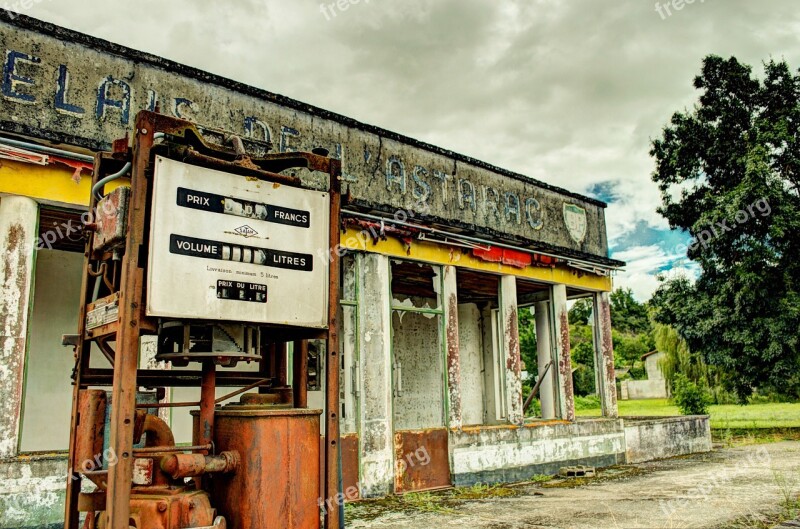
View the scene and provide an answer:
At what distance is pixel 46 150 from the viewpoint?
24.2ft

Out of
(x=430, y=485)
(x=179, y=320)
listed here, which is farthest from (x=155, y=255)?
(x=430, y=485)

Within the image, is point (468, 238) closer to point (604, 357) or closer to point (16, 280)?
point (604, 357)

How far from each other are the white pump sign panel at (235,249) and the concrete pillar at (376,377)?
244 inches

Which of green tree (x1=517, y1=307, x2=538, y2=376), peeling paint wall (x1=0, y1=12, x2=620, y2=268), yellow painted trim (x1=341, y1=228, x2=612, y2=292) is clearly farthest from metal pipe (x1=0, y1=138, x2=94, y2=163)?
green tree (x1=517, y1=307, x2=538, y2=376)

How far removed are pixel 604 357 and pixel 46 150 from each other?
11.6m

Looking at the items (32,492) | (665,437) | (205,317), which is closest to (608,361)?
(665,437)

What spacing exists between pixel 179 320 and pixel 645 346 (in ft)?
220

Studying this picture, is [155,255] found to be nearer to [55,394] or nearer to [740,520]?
[740,520]

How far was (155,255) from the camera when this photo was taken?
3.50m

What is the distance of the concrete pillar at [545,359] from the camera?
1371 centimetres

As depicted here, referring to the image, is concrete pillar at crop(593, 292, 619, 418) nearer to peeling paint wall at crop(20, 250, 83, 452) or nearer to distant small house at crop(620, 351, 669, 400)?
peeling paint wall at crop(20, 250, 83, 452)

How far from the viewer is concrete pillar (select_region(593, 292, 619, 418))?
46.5ft

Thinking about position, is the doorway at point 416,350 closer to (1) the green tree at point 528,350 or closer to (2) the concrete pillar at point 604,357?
(2) the concrete pillar at point 604,357

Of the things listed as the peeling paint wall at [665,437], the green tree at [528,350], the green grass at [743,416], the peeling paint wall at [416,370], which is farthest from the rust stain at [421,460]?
the green tree at [528,350]
